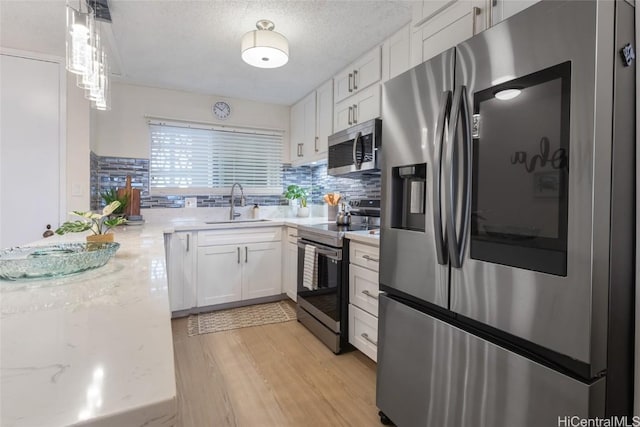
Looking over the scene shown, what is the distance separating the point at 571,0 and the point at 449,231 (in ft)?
2.37

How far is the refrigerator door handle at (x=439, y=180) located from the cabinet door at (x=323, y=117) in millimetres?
1859

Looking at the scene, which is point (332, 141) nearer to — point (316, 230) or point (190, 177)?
point (316, 230)

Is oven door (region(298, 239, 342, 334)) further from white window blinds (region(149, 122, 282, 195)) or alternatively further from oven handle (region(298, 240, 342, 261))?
white window blinds (region(149, 122, 282, 195))

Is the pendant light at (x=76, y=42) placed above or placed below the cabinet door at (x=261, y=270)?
above

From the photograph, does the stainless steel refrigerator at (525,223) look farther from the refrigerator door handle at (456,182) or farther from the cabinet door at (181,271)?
the cabinet door at (181,271)

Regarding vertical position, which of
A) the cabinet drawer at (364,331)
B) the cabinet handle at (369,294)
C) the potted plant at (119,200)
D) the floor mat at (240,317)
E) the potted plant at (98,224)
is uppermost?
the potted plant at (119,200)

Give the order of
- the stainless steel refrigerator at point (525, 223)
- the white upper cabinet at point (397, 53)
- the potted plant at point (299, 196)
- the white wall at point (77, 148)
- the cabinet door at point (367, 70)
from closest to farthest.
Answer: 1. the stainless steel refrigerator at point (525, 223)
2. the white upper cabinet at point (397, 53)
3. the cabinet door at point (367, 70)
4. the white wall at point (77, 148)
5. the potted plant at point (299, 196)

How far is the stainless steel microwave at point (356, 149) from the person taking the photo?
2.26 meters

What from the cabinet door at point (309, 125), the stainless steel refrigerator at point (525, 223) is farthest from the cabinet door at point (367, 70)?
the stainless steel refrigerator at point (525, 223)

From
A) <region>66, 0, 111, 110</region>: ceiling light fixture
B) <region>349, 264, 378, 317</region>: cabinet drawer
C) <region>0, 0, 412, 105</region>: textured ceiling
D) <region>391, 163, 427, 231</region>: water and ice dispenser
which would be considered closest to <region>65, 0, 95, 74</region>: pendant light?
<region>66, 0, 111, 110</region>: ceiling light fixture

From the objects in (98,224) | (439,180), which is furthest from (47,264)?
(439,180)

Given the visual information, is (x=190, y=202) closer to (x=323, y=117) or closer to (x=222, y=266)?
(x=222, y=266)

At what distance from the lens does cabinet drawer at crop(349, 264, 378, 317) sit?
1.94 meters

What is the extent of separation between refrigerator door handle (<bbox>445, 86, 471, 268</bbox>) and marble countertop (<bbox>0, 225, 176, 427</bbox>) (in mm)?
934
